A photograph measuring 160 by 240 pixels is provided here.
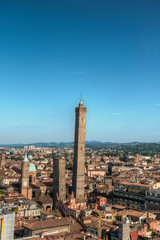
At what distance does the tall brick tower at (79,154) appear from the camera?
4953cm

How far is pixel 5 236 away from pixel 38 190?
29.7 m

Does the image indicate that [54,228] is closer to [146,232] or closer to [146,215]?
[146,232]

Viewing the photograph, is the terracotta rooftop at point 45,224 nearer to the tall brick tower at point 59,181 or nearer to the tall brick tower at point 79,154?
the tall brick tower at point 59,181

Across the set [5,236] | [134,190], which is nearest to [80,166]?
[134,190]

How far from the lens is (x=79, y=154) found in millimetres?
51062

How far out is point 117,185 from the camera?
158ft

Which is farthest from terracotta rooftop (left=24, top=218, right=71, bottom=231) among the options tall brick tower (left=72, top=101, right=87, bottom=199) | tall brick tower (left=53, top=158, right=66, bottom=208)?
tall brick tower (left=72, top=101, right=87, bottom=199)

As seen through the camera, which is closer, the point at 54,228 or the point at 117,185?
the point at 54,228

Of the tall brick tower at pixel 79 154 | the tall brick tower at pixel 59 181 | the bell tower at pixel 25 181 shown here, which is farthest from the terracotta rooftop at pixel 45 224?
the bell tower at pixel 25 181

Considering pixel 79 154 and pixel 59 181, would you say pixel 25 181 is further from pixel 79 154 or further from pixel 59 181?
pixel 79 154

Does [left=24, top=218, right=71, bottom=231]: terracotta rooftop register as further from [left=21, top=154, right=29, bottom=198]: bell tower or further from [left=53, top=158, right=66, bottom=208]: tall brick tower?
[left=21, top=154, right=29, bottom=198]: bell tower

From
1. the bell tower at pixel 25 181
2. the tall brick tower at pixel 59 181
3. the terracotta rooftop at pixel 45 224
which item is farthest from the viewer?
the bell tower at pixel 25 181

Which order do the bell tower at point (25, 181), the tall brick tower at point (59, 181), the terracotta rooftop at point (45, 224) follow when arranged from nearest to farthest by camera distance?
the terracotta rooftop at point (45, 224), the tall brick tower at point (59, 181), the bell tower at point (25, 181)

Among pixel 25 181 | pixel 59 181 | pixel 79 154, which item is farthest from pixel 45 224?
pixel 79 154
